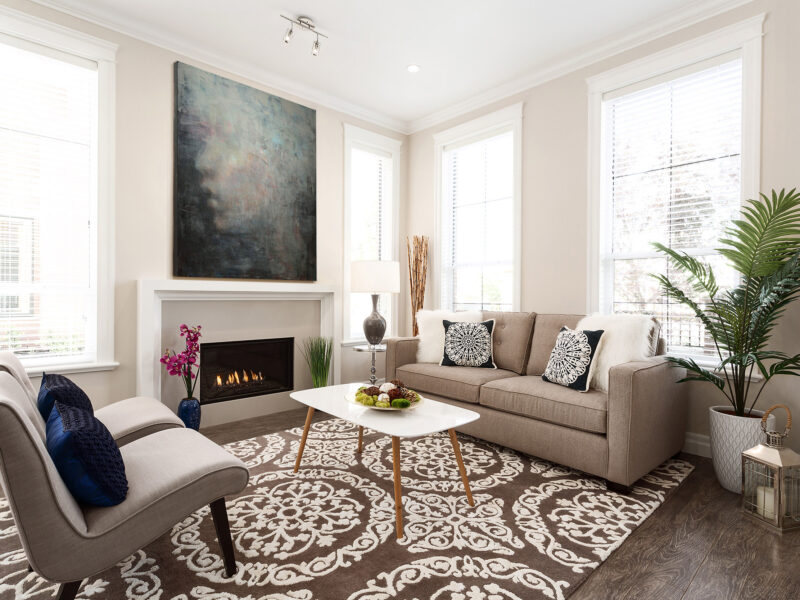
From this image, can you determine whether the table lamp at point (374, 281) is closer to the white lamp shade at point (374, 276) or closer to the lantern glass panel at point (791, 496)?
the white lamp shade at point (374, 276)

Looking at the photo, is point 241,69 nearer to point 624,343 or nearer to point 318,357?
point 318,357

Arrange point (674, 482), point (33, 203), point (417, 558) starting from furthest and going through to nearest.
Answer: point (33, 203), point (674, 482), point (417, 558)

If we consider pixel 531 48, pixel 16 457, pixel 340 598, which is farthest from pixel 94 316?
pixel 531 48

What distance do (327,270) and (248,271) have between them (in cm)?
84

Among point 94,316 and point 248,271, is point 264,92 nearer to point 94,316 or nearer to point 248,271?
point 248,271

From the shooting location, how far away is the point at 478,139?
445cm

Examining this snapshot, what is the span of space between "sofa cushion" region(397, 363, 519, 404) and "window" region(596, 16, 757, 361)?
114 centimetres

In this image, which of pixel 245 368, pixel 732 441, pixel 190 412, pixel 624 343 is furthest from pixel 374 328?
pixel 732 441

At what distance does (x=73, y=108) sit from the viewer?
307 centimetres

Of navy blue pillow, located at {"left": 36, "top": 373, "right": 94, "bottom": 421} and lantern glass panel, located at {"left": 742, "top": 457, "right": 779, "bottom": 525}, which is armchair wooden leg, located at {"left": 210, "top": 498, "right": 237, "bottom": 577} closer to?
Answer: navy blue pillow, located at {"left": 36, "top": 373, "right": 94, "bottom": 421}

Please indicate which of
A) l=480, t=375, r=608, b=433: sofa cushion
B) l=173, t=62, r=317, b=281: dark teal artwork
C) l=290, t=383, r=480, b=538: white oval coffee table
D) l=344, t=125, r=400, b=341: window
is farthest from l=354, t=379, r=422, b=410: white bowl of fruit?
l=344, t=125, r=400, b=341: window

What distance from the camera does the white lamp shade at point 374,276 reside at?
13.1 feet

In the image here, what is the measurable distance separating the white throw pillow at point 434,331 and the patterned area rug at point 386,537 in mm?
1037

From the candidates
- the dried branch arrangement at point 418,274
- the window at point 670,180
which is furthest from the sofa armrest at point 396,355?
the window at point 670,180
